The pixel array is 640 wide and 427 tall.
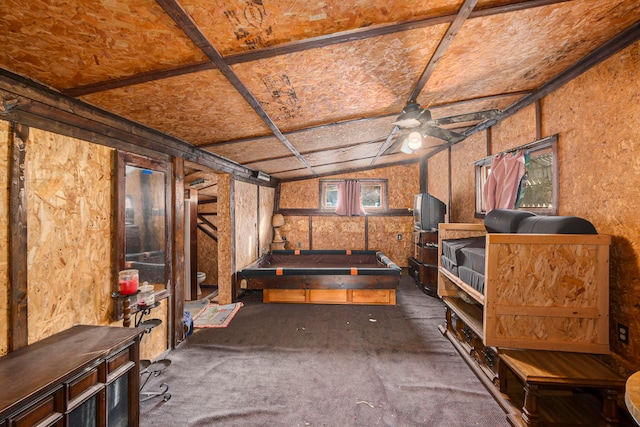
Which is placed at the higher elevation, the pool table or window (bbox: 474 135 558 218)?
window (bbox: 474 135 558 218)

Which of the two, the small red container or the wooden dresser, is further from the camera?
the small red container

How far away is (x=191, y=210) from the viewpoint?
470cm

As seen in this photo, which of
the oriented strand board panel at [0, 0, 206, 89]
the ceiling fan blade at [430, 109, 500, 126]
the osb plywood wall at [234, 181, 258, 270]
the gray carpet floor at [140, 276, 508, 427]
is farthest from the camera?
the osb plywood wall at [234, 181, 258, 270]

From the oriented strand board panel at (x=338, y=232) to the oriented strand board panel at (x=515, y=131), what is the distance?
A: 355cm

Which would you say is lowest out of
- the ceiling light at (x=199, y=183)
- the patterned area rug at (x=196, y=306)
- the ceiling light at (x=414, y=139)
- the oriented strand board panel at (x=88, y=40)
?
the patterned area rug at (x=196, y=306)

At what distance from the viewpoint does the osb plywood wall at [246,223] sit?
4535mm

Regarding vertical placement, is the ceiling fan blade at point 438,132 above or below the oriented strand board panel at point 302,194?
above

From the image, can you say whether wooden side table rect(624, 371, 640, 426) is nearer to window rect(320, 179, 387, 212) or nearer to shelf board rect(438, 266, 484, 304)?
shelf board rect(438, 266, 484, 304)

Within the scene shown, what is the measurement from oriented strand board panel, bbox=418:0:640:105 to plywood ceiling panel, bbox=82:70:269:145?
1663 mm

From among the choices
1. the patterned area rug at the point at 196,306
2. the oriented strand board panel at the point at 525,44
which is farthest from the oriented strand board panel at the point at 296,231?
the oriented strand board panel at the point at 525,44

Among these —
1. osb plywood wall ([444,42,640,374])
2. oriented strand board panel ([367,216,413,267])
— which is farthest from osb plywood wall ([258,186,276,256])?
osb plywood wall ([444,42,640,374])

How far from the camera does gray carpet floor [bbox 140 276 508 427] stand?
1.88m

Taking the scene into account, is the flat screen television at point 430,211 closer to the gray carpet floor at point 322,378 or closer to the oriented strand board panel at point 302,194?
the gray carpet floor at point 322,378

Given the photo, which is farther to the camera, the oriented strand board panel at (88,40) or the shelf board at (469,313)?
the shelf board at (469,313)
